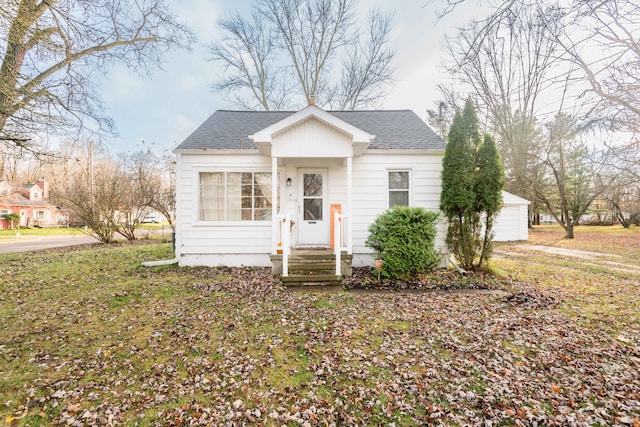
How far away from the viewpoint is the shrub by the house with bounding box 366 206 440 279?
6988mm

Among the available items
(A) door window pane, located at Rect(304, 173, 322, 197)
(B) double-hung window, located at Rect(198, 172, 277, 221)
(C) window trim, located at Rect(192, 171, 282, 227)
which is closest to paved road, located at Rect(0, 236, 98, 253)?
(C) window trim, located at Rect(192, 171, 282, 227)

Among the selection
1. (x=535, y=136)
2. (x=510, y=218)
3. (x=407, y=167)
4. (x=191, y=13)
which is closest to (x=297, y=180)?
(x=407, y=167)

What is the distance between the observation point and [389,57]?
1945 centimetres

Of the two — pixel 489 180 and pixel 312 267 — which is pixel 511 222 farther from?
pixel 312 267

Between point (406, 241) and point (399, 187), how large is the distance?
6.96 ft

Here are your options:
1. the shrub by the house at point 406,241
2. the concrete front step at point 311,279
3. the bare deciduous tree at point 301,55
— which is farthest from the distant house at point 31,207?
the shrub by the house at point 406,241

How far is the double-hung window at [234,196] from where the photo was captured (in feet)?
27.8

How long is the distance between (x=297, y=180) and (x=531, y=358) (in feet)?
21.8

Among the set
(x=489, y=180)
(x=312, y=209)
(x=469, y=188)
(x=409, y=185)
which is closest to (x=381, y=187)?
(x=409, y=185)

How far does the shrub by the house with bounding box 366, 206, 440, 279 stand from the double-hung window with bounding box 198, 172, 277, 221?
11.7ft

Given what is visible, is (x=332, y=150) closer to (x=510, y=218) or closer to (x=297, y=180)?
(x=297, y=180)

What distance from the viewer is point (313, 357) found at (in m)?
3.56

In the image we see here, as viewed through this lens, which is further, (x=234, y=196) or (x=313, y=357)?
(x=234, y=196)

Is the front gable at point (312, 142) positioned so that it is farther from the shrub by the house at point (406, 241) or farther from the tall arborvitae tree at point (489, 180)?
the tall arborvitae tree at point (489, 180)
